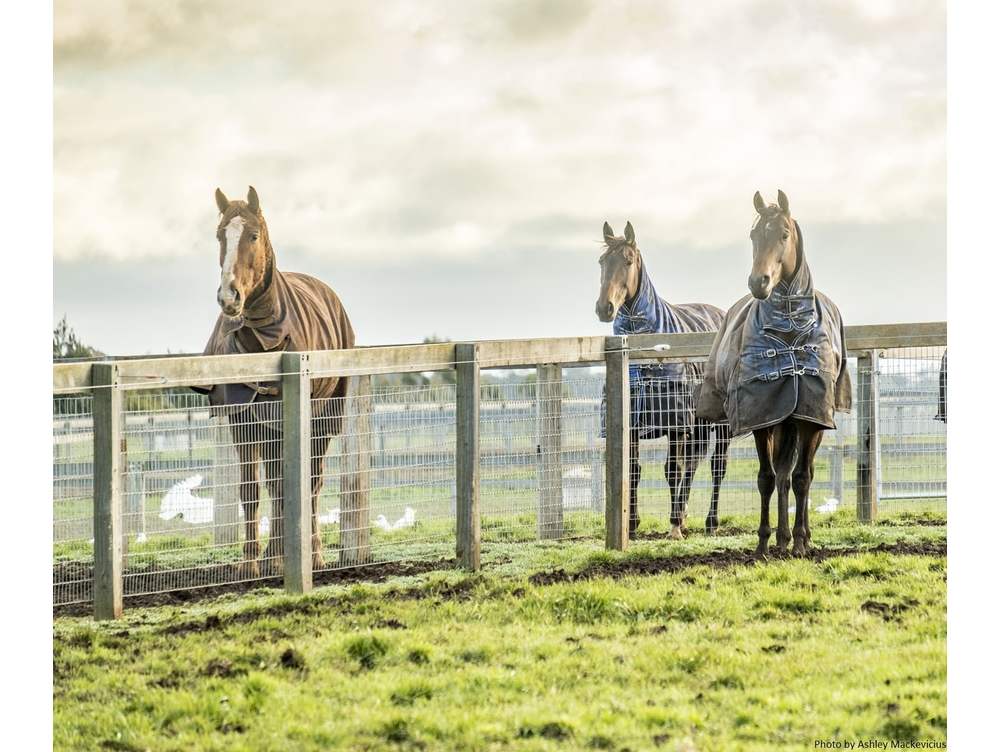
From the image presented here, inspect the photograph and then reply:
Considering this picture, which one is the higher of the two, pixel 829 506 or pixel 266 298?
pixel 266 298

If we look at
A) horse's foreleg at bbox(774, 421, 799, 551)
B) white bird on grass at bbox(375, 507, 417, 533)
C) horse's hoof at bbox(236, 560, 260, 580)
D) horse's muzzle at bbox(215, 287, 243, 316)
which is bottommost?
horse's hoof at bbox(236, 560, 260, 580)

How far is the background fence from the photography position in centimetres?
574

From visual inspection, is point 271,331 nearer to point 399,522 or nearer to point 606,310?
point 399,522

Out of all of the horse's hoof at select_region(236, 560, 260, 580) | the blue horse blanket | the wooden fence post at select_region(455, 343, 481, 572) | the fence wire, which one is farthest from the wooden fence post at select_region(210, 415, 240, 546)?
the blue horse blanket

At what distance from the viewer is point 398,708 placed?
433 cm

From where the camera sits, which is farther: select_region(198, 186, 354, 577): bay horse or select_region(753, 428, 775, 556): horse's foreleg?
select_region(753, 428, 775, 556): horse's foreleg

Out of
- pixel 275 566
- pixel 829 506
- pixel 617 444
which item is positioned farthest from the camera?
pixel 829 506

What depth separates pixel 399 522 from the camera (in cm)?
664

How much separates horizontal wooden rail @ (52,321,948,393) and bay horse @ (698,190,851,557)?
37.9 inches

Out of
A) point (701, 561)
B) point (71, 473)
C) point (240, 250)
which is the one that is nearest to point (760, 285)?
point (701, 561)

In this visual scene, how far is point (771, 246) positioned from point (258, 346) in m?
2.95

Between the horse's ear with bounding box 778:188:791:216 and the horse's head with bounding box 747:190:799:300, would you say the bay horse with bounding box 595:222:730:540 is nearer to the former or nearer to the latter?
the horse's head with bounding box 747:190:799:300

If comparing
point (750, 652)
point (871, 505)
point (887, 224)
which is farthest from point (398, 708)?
point (887, 224)

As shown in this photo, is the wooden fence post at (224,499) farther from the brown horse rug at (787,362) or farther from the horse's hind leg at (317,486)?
the brown horse rug at (787,362)
